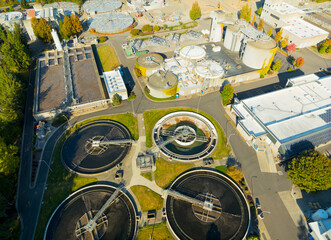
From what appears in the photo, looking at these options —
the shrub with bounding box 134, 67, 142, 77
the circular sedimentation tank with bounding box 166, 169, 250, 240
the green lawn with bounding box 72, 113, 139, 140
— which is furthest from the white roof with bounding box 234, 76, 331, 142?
the shrub with bounding box 134, 67, 142, 77

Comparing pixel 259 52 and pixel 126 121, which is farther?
pixel 259 52

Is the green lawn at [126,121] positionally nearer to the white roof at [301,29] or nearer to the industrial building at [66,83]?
the industrial building at [66,83]

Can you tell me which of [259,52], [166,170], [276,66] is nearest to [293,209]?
[166,170]

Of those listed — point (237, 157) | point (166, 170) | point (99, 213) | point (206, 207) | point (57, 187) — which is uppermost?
point (237, 157)

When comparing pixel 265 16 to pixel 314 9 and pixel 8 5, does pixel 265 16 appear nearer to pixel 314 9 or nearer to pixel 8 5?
pixel 314 9

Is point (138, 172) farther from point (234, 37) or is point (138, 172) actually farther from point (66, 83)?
point (234, 37)

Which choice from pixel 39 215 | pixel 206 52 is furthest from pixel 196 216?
pixel 206 52
